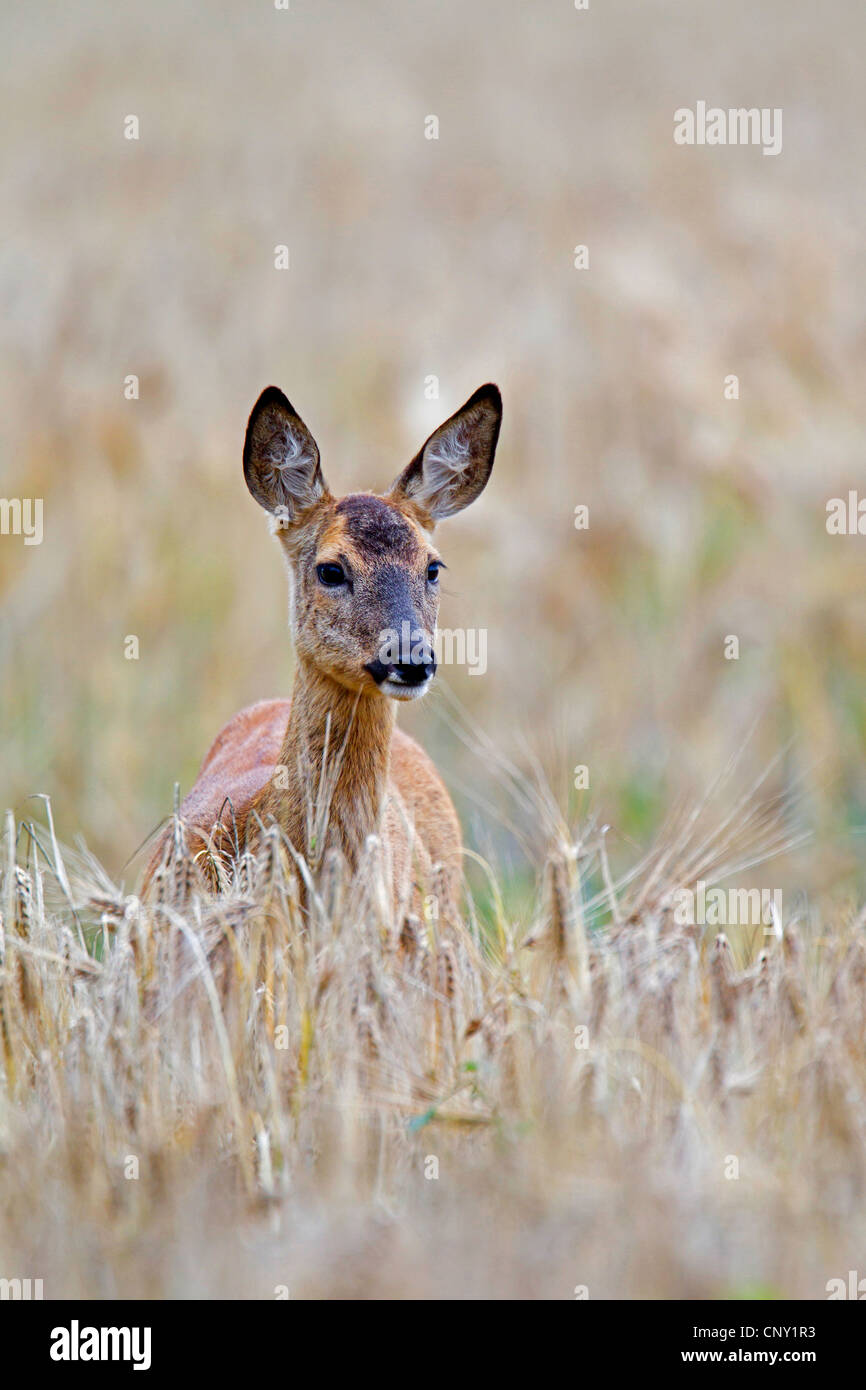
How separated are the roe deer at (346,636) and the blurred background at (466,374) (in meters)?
7.18

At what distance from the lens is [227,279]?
71.7 ft

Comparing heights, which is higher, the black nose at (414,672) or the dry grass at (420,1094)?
the black nose at (414,672)

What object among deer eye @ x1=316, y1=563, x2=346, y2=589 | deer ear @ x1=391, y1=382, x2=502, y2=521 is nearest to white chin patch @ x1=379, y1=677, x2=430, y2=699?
deer eye @ x1=316, y1=563, x2=346, y2=589

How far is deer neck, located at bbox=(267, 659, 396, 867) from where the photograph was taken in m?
8.41

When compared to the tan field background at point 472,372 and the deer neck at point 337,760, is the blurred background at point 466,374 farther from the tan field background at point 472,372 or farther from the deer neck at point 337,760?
the deer neck at point 337,760

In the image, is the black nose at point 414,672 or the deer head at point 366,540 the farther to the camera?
the deer head at point 366,540

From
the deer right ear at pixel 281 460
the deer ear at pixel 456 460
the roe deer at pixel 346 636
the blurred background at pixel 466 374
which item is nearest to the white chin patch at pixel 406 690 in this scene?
the roe deer at pixel 346 636

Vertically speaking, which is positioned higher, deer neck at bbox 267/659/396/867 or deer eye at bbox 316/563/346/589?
deer eye at bbox 316/563/346/589

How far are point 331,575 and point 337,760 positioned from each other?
2.90ft

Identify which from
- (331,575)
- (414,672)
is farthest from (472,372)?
(414,672)

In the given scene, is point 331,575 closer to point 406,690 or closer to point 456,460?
point 406,690

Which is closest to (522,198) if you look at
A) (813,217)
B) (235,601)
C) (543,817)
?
(813,217)

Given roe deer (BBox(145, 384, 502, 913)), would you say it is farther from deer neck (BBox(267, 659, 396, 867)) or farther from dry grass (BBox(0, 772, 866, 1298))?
dry grass (BBox(0, 772, 866, 1298))

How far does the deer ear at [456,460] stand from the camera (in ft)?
30.3
